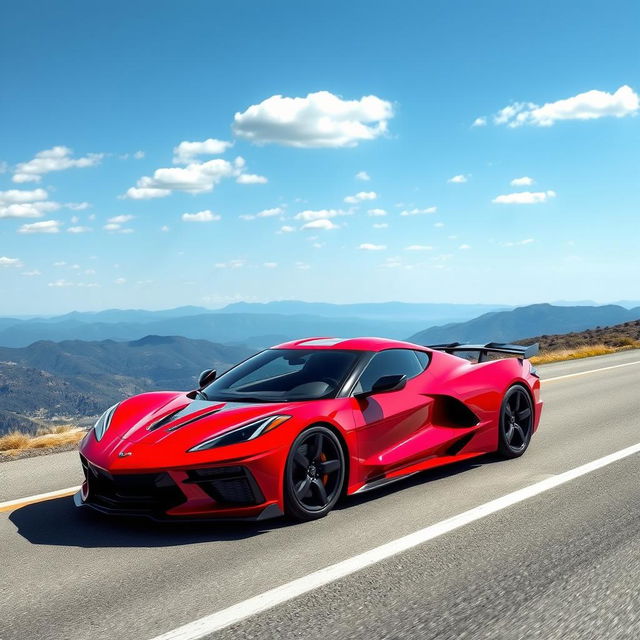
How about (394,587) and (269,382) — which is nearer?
(394,587)

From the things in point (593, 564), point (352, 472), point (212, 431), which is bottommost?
point (593, 564)

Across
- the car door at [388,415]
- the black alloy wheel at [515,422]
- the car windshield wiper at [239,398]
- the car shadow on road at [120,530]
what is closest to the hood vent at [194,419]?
the car windshield wiper at [239,398]

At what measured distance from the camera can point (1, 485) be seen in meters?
6.58

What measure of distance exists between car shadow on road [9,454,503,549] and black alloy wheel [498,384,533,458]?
145 centimetres

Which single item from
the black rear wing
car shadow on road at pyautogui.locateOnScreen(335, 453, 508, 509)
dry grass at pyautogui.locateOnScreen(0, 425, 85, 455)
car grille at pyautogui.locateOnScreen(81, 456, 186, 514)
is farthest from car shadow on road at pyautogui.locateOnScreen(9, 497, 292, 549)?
dry grass at pyautogui.locateOnScreen(0, 425, 85, 455)

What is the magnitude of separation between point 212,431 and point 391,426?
55.6 inches

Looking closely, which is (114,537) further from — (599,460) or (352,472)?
(599,460)

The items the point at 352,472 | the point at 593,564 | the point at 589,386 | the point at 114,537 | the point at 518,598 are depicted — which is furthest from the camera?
the point at 589,386

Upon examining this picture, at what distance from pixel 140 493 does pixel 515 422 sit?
144 inches

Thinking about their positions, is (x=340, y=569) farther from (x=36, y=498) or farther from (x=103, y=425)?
(x=36, y=498)

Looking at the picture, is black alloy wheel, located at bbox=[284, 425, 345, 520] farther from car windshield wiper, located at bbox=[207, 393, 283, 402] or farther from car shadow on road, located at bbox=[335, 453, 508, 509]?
car windshield wiper, located at bbox=[207, 393, 283, 402]

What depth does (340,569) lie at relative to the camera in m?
3.96

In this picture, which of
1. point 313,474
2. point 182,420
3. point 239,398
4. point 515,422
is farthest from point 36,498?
point 515,422

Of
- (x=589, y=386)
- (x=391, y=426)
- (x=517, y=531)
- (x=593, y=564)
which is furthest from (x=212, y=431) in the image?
(x=589, y=386)
